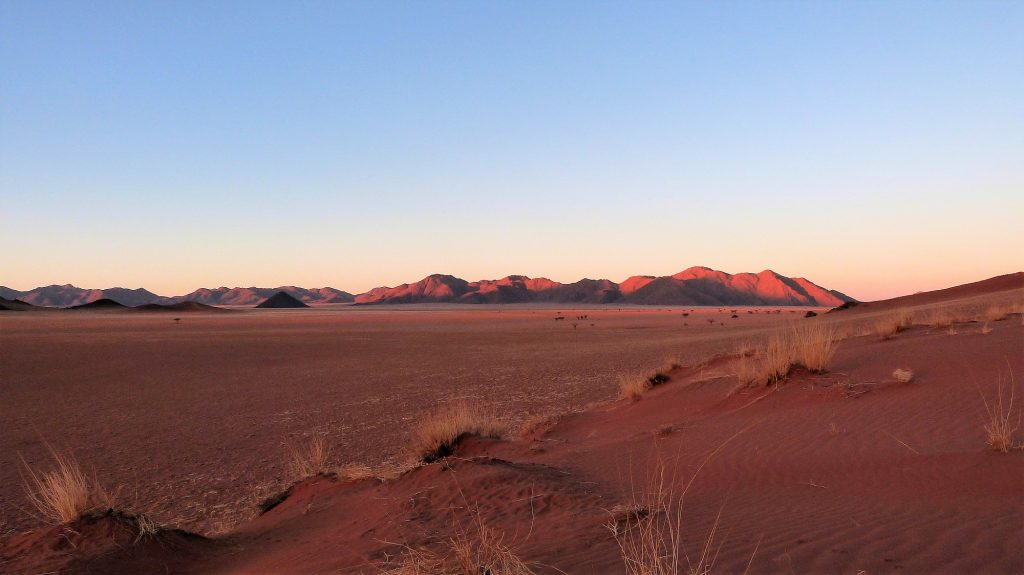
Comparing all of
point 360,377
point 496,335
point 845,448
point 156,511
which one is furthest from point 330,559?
point 496,335

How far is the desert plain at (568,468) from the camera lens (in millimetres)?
4406

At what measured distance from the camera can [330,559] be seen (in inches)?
192

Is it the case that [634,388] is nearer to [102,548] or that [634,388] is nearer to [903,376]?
[903,376]

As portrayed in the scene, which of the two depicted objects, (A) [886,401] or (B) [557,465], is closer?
(B) [557,465]

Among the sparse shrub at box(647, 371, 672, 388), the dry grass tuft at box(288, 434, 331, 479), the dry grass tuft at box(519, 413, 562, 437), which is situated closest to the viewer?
the dry grass tuft at box(288, 434, 331, 479)

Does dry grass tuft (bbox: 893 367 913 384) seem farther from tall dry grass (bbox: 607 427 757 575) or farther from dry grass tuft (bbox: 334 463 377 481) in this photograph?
dry grass tuft (bbox: 334 463 377 481)

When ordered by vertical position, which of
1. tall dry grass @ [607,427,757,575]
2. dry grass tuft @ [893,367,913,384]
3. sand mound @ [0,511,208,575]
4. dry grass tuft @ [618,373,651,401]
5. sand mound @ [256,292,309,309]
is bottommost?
sand mound @ [0,511,208,575]

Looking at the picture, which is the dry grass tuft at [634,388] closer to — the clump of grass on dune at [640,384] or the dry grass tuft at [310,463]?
the clump of grass on dune at [640,384]

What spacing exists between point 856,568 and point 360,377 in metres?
18.0

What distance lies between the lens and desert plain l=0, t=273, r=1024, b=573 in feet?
14.5

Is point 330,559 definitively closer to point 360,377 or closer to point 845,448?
point 845,448

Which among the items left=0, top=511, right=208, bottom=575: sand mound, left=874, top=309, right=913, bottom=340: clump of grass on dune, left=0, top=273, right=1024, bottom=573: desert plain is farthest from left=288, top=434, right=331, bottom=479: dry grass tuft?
left=874, top=309, right=913, bottom=340: clump of grass on dune

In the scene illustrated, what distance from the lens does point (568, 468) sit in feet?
25.2

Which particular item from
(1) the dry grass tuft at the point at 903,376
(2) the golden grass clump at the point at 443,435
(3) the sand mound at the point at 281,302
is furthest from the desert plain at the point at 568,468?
(3) the sand mound at the point at 281,302
